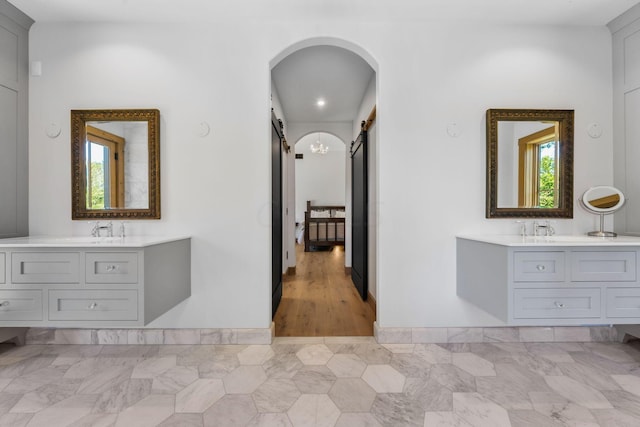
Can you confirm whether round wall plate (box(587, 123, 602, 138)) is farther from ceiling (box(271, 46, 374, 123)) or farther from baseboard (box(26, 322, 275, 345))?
baseboard (box(26, 322, 275, 345))

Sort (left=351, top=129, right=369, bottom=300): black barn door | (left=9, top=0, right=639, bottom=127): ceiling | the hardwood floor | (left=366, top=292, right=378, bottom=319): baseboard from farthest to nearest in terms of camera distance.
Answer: (left=351, top=129, right=369, bottom=300): black barn door
(left=366, top=292, right=378, bottom=319): baseboard
the hardwood floor
(left=9, top=0, right=639, bottom=127): ceiling

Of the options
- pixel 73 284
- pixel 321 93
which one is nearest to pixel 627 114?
pixel 321 93

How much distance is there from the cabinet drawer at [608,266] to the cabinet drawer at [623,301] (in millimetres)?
68

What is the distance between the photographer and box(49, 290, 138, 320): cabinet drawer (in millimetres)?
1741

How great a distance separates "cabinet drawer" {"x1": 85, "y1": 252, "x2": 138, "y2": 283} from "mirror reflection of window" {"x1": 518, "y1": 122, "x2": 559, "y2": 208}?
2.74 m

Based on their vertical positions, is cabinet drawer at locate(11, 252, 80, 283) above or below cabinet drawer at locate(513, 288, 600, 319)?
above

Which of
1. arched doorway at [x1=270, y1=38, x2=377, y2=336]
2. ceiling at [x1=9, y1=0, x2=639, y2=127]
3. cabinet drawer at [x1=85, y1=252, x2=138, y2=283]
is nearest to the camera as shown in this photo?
cabinet drawer at [x1=85, y1=252, x2=138, y2=283]

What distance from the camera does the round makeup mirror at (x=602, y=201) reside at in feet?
7.11

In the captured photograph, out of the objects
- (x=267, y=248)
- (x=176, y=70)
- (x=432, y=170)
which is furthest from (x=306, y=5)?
(x=267, y=248)

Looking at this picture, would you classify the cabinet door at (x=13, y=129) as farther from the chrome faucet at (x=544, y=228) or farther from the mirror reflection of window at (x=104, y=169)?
the chrome faucet at (x=544, y=228)

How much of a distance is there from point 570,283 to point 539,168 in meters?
0.94

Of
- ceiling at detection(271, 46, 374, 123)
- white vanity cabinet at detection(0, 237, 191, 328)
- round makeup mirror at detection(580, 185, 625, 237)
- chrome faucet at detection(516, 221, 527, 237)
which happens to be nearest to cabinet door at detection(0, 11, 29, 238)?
white vanity cabinet at detection(0, 237, 191, 328)

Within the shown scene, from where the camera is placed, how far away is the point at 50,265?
1743 mm

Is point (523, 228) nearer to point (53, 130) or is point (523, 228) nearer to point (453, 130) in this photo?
point (453, 130)
